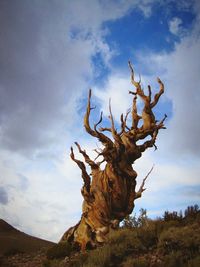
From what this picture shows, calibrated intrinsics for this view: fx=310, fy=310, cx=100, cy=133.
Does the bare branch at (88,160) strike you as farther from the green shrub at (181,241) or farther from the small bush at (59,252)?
the green shrub at (181,241)

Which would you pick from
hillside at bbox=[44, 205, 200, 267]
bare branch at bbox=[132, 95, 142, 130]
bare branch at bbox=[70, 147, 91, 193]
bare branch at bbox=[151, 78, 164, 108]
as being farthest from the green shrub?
bare branch at bbox=[151, 78, 164, 108]

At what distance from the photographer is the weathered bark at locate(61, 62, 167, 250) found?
12586 millimetres

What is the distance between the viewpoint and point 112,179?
12883 mm

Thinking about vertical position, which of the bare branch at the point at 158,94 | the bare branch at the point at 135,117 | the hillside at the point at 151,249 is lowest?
the hillside at the point at 151,249

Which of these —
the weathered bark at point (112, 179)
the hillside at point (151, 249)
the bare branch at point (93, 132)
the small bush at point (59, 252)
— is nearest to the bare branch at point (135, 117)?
the weathered bark at point (112, 179)

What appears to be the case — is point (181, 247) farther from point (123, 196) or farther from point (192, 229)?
point (123, 196)

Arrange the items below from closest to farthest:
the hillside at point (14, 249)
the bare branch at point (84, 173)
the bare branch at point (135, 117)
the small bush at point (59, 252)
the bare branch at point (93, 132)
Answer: the small bush at point (59, 252) < the hillside at point (14, 249) < the bare branch at point (93, 132) < the bare branch at point (84, 173) < the bare branch at point (135, 117)

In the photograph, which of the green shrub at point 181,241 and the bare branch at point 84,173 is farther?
the bare branch at point 84,173

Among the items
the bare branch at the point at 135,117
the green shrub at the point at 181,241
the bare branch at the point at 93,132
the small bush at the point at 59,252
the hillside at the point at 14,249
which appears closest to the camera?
the green shrub at the point at 181,241

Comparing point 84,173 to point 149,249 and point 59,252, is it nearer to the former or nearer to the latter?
point 59,252

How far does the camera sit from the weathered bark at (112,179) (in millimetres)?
12586

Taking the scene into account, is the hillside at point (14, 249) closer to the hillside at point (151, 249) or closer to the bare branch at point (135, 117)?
the hillside at point (151, 249)

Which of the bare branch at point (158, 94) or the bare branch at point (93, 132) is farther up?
the bare branch at point (158, 94)

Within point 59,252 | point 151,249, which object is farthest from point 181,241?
point 59,252
